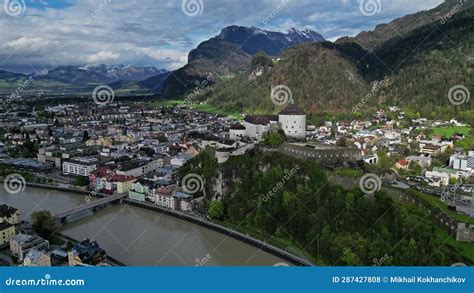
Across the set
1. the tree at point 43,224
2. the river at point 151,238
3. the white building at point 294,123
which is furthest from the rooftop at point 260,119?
the tree at point 43,224

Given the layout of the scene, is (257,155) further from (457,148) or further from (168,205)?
(457,148)

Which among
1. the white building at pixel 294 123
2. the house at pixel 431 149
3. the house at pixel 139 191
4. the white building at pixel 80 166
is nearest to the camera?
the house at pixel 139 191

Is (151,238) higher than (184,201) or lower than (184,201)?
lower

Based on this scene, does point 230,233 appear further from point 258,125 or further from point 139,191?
point 258,125

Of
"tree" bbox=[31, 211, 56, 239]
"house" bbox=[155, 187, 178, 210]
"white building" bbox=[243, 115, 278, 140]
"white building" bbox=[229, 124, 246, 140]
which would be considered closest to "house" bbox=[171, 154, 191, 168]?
"white building" bbox=[229, 124, 246, 140]

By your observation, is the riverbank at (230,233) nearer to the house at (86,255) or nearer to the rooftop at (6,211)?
the house at (86,255)

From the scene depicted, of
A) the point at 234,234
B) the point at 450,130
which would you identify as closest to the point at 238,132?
the point at 234,234

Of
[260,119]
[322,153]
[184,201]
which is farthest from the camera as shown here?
[260,119]
